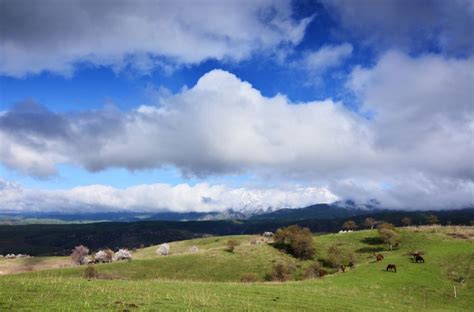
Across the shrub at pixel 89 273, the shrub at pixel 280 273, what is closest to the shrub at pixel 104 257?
the shrub at pixel 89 273

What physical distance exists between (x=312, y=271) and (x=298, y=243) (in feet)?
53.3

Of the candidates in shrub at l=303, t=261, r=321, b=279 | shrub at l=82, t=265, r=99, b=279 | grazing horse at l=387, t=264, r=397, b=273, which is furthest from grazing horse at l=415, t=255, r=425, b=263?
shrub at l=82, t=265, r=99, b=279

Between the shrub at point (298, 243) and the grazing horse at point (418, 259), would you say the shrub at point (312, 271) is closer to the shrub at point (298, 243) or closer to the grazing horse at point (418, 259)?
the shrub at point (298, 243)

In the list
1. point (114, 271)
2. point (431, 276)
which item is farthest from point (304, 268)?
point (114, 271)

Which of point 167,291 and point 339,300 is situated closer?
point 167,291

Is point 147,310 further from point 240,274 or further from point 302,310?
point 240,274

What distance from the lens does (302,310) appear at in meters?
34.8

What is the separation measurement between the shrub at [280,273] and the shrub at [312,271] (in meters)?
4.20

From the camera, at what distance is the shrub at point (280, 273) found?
98.3 meters

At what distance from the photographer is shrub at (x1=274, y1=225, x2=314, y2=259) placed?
11687cm

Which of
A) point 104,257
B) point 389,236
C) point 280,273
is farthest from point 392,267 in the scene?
point 104,257

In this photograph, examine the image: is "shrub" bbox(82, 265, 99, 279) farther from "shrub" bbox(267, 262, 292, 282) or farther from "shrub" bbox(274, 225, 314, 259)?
"shrub" bbox(274, 225, 314, 259)

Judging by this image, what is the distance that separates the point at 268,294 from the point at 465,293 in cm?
3705

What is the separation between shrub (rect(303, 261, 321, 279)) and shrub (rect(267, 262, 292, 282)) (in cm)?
420
